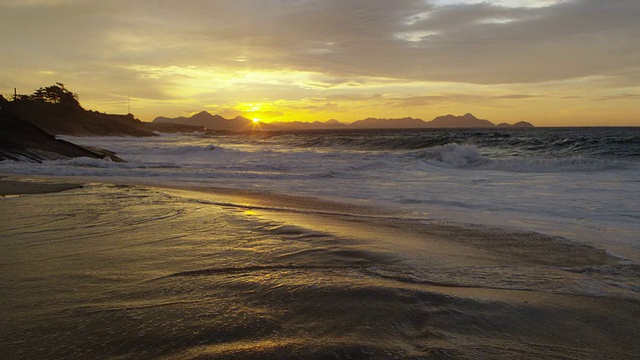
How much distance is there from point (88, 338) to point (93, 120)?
77.1 metres

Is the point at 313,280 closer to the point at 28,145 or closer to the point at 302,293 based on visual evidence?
the point at 302,293

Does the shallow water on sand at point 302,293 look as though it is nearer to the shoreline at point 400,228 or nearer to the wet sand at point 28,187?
the shoreline at point 400,228

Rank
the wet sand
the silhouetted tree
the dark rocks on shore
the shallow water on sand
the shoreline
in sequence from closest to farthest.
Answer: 1. the shallow water on sand
2. the shoreline
3. the wet sand
4. the dark rocks on shore
5. the silhouetted tree

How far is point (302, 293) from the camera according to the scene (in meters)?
3.04

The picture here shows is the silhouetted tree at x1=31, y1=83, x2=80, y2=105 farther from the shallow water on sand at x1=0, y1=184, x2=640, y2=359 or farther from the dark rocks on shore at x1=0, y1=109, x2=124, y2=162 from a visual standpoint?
the shallow water on sand at x1=0, y1=184, x2=640, y2=359

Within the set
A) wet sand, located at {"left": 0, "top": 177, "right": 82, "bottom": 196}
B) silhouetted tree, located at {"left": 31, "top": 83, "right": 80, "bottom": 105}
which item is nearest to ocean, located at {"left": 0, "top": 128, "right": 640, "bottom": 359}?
wet sand, located at {"left": 0, "top": 177, "right": 82, "bottom": 196}

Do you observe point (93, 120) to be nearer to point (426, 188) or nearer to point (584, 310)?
point (426, 188)

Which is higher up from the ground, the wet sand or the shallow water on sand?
the wet sand

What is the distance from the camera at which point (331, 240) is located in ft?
15.8

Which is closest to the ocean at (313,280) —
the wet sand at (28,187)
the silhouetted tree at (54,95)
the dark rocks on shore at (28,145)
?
the wet sand at (28,187)

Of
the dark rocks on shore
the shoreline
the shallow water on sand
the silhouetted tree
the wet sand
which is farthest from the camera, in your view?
the silhouetted tree

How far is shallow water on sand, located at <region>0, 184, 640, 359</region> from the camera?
228cm

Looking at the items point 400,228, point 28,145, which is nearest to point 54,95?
point 28,145

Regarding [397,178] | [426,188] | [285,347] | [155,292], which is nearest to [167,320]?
[155,292]
